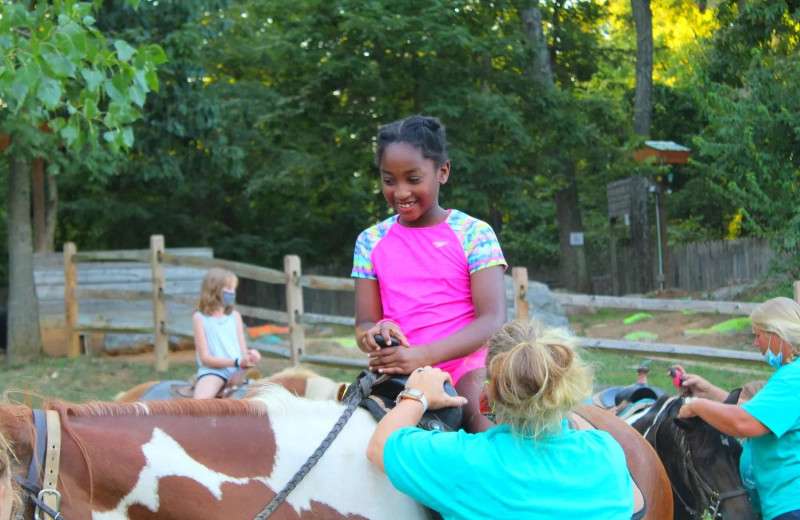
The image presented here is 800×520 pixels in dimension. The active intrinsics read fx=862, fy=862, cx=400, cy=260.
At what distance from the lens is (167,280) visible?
14.2 m

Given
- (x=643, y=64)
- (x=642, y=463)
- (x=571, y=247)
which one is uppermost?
(x=643, y=64)

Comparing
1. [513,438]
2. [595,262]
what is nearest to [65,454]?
[513,438]

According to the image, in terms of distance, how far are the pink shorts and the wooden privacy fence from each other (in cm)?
500

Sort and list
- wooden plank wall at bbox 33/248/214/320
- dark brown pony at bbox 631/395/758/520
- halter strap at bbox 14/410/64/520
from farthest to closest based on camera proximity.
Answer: wooden plank wall at bbox 33/248/214/320
dark brown pony at bbox 631/395/758/520
halter strap at bbox 14/410/64/520

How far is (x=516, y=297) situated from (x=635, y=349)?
4.21 feet

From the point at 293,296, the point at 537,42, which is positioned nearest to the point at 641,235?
the point at 537,42

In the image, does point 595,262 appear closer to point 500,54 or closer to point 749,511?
point 500,54

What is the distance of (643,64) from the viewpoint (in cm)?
1961

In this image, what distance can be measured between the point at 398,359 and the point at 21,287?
39.4 feet

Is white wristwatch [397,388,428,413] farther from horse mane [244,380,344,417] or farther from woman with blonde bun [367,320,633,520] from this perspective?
horse mane [244,380,344,417]

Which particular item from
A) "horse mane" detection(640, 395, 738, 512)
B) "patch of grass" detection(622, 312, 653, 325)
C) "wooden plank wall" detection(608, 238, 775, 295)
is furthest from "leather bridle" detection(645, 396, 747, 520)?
"wooden plank wall" detection(608, 238, 775, 295)

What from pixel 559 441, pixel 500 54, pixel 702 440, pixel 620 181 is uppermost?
pixel 500 54

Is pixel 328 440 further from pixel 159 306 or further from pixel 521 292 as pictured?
pixel 159 306

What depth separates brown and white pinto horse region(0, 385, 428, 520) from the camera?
1.98m
